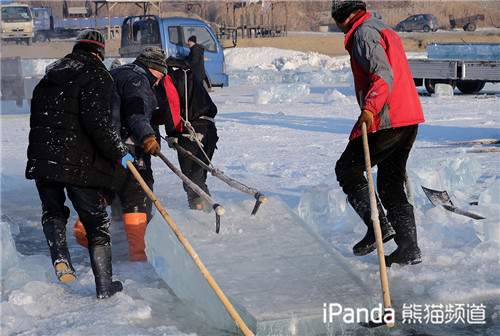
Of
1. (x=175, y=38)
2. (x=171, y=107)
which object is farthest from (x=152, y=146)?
(x=175, y=38)

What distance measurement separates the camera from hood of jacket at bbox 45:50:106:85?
3703 millimetres

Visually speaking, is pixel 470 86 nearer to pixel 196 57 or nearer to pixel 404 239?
pixel 196 57

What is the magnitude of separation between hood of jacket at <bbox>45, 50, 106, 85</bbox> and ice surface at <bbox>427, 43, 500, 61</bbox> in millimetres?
16850

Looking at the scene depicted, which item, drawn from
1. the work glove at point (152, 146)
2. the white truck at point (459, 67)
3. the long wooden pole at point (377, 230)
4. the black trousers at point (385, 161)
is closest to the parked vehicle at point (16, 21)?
the white truck at point (459, 67)

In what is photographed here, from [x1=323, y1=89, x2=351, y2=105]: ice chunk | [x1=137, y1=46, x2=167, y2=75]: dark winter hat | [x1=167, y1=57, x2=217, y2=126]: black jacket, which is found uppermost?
[x1=137, y1=46, x2=167, y2=75]: dark winter hat

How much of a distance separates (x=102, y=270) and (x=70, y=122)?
866 millimetres

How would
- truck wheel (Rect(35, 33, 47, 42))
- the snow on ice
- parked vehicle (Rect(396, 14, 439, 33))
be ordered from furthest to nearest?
parked vehicle (Rect(396, 14, 439, 33))
truck wheel (Rect(35, 33, 47, 42))
the snow on ice

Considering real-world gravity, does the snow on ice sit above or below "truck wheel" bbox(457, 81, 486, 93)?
above

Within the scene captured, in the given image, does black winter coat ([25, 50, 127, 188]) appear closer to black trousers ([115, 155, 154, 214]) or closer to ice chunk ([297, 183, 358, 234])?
black trousers ([115, 155, 154, 214])

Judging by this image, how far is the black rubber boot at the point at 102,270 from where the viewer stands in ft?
12.5

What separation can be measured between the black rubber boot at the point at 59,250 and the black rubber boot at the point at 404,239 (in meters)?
1.94

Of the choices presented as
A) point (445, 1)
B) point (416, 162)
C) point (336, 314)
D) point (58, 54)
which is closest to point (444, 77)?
point (416, 162)

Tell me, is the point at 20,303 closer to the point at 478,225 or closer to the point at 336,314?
the point at 336,314

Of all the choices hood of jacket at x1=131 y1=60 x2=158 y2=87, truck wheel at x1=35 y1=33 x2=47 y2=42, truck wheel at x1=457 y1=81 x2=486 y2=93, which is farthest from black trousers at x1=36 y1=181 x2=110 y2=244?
truck wheel at x1=35 y1=33 x2=47 y2=42
